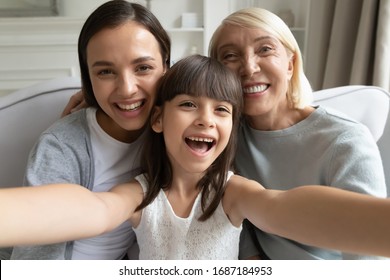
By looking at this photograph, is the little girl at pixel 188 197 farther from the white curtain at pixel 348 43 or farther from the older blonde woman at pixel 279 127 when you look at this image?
the white curtain at pixel 348 43

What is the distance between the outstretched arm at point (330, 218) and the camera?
1.59ft

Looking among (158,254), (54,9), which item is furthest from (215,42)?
(54,9)

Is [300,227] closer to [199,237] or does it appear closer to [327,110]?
[199,237]

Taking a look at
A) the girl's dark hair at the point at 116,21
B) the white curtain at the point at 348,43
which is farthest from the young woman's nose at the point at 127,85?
the white curtain at the point at 348,43

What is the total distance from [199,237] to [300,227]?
300 millimetres

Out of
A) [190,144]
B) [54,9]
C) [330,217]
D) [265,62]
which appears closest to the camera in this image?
[330,217]

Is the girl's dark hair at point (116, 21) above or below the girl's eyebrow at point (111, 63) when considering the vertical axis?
above

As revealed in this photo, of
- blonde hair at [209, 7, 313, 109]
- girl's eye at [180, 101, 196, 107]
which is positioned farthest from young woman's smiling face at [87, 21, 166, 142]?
blonde hair at [209, 7, 313, 109]

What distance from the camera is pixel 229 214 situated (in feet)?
2.73

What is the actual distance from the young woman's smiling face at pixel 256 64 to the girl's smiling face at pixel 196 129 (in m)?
0.13

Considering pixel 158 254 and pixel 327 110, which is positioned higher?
pixel 327 110

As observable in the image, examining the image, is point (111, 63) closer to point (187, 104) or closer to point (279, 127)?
point (187, 104)

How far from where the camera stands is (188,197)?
34.4 inches

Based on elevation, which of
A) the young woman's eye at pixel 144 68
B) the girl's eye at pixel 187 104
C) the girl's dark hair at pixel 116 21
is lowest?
the girl's eye at pixel 187 104
